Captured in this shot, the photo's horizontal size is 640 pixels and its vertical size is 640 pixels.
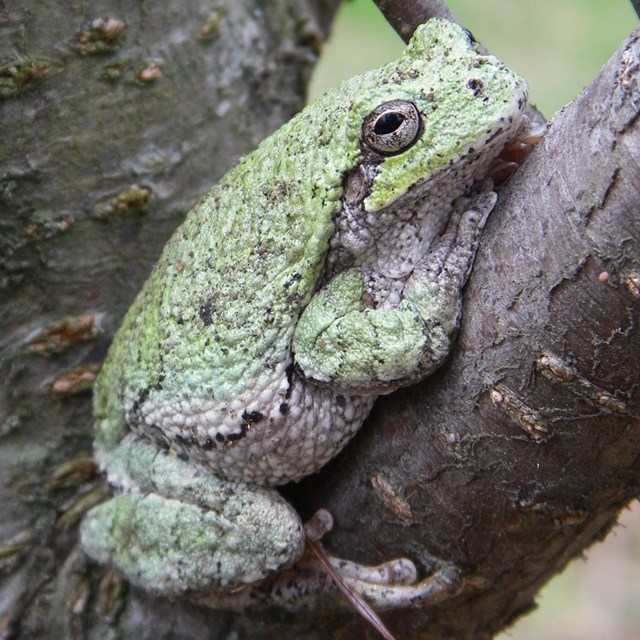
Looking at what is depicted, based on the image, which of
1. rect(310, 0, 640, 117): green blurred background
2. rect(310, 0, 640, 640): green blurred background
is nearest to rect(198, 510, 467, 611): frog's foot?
rect(310, 0, 640, 640): green blurred background

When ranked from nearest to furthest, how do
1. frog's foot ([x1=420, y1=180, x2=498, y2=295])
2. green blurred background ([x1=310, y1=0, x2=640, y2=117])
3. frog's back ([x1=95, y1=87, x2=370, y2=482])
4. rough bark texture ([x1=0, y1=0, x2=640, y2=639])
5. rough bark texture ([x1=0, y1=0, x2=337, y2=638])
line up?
rough bark texture ([x1=0, y1=0, x2=640, y2=639]), frog's foot ([x1=420, y1=180, x2=498, y2=295]), frog's back ([x1=95, y1=87, x2=370, y2=482]), rough bark texture ([x1=0, y1=0, x2=337, y2=638]), green blurred background ([x1=310, y1=0, x2=640, y2=117])

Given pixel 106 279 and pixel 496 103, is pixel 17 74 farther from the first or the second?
pixel 496 103

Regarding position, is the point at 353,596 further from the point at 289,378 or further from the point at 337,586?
the point at 289,378

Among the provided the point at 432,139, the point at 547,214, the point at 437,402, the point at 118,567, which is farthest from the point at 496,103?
the point at 118,567

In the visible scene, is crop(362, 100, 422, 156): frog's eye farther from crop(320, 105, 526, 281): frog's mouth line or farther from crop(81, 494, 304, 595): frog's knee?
crop(81, 494, 304, 595): frog's knee

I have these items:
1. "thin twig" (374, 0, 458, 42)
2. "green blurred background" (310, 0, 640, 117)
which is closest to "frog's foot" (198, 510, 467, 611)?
"thin twig" (374, 0, 458, 42)

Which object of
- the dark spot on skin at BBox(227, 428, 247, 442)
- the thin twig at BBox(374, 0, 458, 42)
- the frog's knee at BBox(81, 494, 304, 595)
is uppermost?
the thin twig at BBox(374, 0, 458, 42)

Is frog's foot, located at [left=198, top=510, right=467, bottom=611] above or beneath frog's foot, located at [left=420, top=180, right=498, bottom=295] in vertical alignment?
beneath

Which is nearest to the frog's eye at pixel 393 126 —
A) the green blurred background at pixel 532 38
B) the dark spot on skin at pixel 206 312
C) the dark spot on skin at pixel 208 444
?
the dark spot on skin at pixel 206 312

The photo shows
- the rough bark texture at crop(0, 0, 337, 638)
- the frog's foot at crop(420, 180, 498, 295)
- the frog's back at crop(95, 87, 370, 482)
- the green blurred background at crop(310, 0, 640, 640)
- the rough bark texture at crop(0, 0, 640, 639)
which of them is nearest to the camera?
the rough bark texture at crop(0, 0, 640, 639)

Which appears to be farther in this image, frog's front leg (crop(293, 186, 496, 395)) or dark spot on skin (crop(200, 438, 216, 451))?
dark spot on skin (crop(200, 438, 216, 451))
